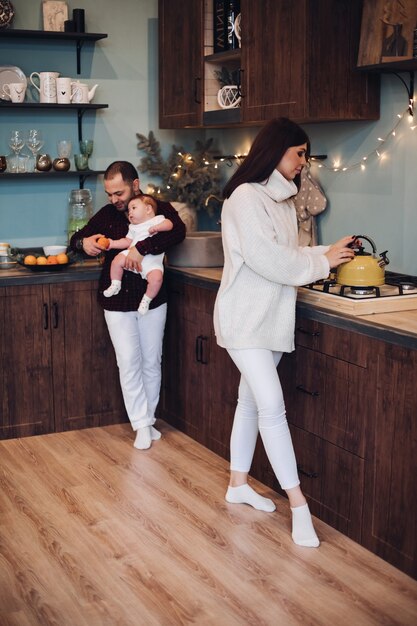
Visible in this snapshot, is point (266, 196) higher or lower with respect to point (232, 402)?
higher

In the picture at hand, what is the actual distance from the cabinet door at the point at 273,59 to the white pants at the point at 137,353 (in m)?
1.07

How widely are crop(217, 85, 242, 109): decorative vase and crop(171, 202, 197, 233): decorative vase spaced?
711 millimetres

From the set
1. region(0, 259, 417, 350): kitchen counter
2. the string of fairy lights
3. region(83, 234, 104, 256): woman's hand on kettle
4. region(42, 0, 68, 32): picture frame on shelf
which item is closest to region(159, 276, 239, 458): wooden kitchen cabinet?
region(0, 259, 417, 350): kitchen counter

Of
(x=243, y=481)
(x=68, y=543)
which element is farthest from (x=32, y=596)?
(x=243, y=481)

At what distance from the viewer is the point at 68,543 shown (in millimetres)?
3307

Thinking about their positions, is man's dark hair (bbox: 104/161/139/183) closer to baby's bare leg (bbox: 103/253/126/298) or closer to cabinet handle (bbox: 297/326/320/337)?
baby's bare leg (bbox: 103/253/126/298)

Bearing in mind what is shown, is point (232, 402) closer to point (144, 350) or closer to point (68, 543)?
point (144, 350)

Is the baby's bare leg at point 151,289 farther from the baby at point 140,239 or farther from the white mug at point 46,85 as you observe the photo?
the white mug at point 46,85

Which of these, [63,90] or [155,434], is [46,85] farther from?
[155,434]

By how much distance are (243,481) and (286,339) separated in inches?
26.1

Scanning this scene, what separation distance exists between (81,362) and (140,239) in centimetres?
78

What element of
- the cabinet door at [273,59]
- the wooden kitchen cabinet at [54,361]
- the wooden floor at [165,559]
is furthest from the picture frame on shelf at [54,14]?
the wooden floor at [165,559]

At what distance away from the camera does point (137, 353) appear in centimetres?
441

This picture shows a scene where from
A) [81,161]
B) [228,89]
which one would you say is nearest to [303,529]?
[228,89]
